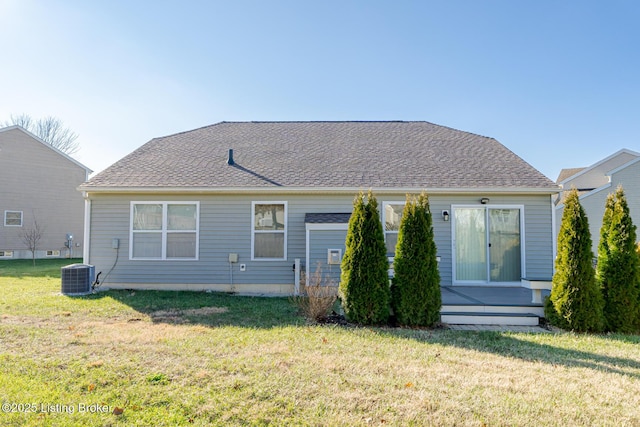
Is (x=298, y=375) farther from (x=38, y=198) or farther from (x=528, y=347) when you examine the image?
(x=38, y=198)

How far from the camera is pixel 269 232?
901 centimetres

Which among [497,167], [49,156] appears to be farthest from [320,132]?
[49,156]

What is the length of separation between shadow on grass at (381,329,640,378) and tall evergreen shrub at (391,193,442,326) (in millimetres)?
300

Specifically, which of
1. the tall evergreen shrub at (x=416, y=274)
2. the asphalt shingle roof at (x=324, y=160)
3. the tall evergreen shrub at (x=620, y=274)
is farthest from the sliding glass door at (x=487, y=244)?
the tall evergreen shrub at (x=416, y=274)

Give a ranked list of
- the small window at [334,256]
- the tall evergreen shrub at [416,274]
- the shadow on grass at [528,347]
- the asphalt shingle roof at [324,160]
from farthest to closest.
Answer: the asphalt shingle roof at [324,160] < the small window at [334,256] < the tall evergreen shrub at [416,274] < the shadow on grass at [528,347]

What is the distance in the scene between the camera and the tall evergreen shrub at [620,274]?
5.62 m

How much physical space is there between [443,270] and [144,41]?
1067 centimetres

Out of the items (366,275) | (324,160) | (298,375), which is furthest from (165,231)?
(298,375)

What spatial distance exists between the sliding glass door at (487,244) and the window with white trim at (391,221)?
1483 millimetres

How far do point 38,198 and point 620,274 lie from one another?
2418cm

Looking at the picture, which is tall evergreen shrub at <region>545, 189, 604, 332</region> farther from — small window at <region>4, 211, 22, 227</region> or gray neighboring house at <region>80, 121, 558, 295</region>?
small window at <region>4, 211, 22, 227</region>

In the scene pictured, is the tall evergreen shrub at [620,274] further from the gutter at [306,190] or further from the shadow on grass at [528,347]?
the gutter at [306,190]

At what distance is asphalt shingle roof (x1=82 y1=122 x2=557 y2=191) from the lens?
898 centimetres

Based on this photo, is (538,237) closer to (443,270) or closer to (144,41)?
(443,270)
